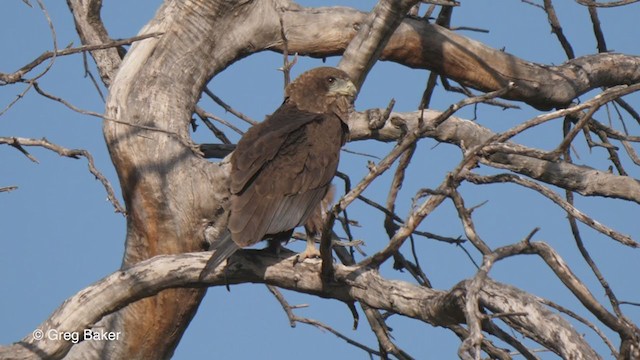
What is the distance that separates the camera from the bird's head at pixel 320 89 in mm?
5508

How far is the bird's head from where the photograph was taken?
18.1 ft

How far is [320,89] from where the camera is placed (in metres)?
5.71

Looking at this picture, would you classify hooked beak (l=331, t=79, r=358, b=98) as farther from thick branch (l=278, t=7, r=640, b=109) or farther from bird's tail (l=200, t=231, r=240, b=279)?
bird's tail (l=200, t=231, r=240, b=279)

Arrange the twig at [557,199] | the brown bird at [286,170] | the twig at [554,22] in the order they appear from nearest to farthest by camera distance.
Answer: the twig at [557,199], the brown bird at [286,170], the twig at [554,22]

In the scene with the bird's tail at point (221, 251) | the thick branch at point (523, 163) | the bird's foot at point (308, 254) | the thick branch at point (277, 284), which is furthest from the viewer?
the thick branch at point (523, 163)

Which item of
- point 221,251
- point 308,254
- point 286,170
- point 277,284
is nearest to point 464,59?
point 286,170

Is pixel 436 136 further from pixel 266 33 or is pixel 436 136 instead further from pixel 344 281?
pixel 344 281

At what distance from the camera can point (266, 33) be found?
566 cm

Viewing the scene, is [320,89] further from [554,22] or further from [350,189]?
[554,22]

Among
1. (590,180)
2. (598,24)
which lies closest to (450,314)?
(590,180)

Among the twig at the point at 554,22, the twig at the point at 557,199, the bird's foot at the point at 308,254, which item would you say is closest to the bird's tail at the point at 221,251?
the bird's foot at the point at 308,254

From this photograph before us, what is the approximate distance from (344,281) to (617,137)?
2412 mm

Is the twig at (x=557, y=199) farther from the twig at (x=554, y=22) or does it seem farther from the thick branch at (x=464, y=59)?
the twig at (x=554, y=22)

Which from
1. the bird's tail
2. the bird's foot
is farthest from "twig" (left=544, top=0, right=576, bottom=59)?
the bird's tail
